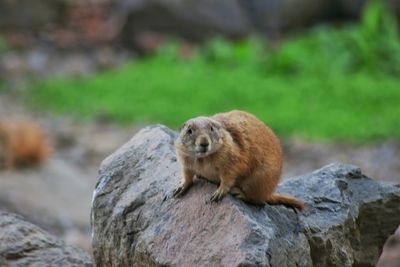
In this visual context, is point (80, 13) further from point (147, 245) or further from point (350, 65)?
point (147, 245)

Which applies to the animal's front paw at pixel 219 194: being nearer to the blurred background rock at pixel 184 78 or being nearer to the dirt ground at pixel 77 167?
the dirt ground at pixel 77 167

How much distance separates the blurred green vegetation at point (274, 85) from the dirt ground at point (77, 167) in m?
0.36

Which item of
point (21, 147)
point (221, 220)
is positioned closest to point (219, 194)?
point (221, 220)

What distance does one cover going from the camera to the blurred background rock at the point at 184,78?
12820 mm

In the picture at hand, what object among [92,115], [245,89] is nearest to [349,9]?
[245,89]

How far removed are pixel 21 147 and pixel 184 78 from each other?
5.33 m

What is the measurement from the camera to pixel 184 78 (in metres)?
17.0

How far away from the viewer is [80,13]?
21781mm

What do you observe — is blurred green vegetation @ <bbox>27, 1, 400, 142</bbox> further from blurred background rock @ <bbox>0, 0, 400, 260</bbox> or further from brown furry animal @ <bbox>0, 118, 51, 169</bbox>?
brown furry animal @ <bbox>0, 118, 51, 169</bbox>

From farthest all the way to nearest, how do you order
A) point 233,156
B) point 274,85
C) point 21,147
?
point 274,85, point 21,147, point 233,156

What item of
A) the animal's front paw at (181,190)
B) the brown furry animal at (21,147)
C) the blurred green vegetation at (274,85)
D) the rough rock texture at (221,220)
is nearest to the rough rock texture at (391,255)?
the rough rock texture at (221,220)

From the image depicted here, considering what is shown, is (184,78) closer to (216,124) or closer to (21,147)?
(21,147)

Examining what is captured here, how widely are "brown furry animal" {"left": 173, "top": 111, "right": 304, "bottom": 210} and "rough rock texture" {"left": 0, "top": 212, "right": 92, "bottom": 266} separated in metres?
1.01

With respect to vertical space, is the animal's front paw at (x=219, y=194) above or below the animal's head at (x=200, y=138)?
below
